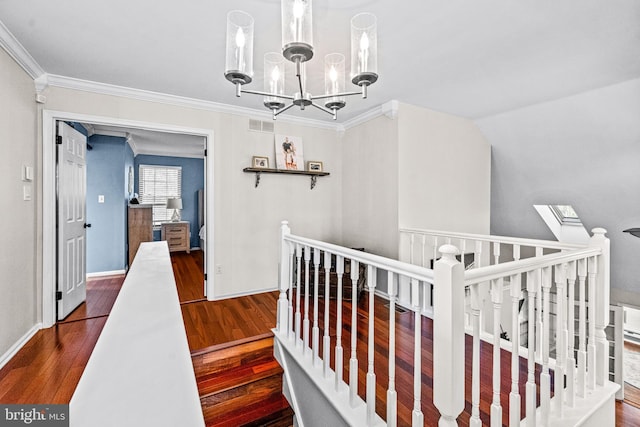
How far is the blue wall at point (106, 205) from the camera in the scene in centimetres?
460

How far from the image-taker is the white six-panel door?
2.88 metres

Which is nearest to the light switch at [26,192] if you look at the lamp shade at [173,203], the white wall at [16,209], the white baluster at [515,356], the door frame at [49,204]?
the white wall at [16,209]

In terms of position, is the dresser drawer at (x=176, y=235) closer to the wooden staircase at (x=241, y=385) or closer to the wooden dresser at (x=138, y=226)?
the wooden dresser at (x=138, y=226)

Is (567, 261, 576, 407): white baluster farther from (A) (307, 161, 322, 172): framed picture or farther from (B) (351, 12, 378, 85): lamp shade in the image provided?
(A) (307, 161, 322, 172): framed picture

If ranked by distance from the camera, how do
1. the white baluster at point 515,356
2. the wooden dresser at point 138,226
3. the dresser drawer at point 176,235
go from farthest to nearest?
the dresser drawer at point 176,235 < the wooden dresser at point 138,226 < the white baluster at point 515,356

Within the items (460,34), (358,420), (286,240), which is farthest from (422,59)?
(358,420)

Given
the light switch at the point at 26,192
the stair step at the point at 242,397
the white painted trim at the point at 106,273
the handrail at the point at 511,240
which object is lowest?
the stair step at the point at 242,397

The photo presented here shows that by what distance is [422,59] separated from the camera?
2.41 metres

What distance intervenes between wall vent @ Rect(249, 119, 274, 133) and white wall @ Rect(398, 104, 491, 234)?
1.57 metres

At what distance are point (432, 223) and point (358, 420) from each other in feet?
8.45

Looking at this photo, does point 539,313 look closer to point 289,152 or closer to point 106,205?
point 289,152

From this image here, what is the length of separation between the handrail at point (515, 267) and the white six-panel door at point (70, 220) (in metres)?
3.54

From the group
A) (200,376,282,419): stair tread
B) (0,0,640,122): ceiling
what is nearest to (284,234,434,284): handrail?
(200,376,282,419): stair tread

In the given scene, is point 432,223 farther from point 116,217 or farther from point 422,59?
point 116,217
